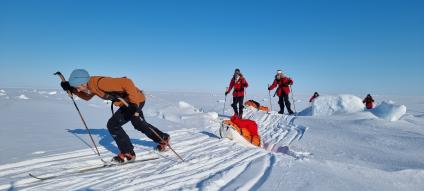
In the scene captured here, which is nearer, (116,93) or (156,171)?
(156,171)

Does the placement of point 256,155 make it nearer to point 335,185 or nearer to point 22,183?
point 335,185

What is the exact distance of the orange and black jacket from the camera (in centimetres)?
413

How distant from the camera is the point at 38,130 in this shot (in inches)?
260

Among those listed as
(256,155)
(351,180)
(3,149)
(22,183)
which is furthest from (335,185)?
(3,149)

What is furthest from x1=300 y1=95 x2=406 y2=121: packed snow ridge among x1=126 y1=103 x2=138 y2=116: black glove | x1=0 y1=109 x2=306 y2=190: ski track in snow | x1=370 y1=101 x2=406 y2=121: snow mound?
x1=126 y1=103 x2=138 y2=116: black glove

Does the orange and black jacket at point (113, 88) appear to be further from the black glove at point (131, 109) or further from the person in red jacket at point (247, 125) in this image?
Answer: the person in red jacket at point (247, 125)

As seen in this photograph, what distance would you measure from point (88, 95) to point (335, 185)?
347 cm

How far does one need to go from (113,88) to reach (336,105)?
34.2 feet

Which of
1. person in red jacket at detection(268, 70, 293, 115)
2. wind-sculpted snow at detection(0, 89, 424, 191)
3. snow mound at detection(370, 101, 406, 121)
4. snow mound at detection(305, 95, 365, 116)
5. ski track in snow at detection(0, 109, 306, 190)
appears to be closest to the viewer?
ski track in snow at detection(0, 109, 306, 190)

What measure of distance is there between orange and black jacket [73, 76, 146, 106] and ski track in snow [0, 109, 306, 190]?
0.93 m

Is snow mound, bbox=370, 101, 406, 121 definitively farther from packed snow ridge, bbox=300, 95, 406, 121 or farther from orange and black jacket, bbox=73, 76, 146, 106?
orange and black jacket, bbox=73, 76, 146, 106

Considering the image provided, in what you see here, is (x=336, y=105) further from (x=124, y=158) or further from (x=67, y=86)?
(x=67, y=86)

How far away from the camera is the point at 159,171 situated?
3.72 metres

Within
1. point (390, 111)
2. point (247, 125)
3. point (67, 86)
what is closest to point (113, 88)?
point (67, 86)
